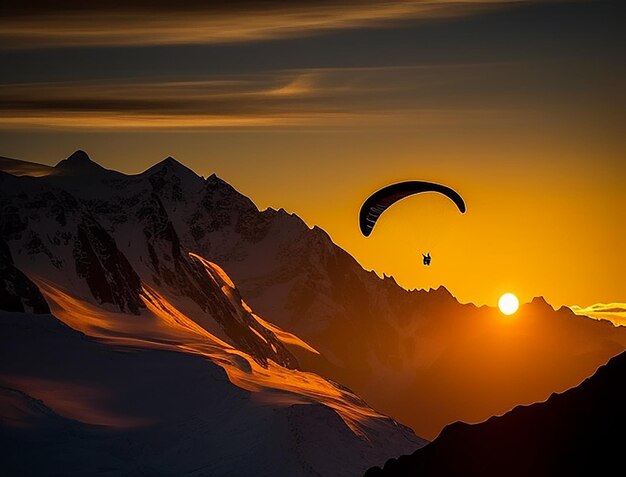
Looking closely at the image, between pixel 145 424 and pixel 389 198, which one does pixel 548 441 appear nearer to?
pixel 389 198

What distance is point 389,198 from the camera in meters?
66.7

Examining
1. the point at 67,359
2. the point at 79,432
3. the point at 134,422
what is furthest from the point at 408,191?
the point at 67,359

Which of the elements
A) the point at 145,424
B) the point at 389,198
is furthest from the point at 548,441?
the point at 145,424

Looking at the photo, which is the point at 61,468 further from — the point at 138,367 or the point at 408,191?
the point at 408,191

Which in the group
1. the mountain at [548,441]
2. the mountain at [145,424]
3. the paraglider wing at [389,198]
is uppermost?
the mountain at [145,424]

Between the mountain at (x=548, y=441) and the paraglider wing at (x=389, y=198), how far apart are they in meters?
30.9

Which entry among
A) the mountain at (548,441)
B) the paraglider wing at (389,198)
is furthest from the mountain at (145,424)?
the mountain at (548,441)

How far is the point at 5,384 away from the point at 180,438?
22.4 metres

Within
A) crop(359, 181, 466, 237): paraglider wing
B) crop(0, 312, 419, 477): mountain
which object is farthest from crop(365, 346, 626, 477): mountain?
crop(0, 312, 419, 477): mountain

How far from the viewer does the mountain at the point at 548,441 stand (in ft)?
101

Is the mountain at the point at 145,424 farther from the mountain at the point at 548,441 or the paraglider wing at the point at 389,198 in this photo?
the mountain at the point at 548,441

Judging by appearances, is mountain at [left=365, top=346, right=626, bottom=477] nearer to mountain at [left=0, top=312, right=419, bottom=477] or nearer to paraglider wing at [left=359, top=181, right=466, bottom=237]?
paraglider wing at [left=359, top=181, right=466, bottom=237]

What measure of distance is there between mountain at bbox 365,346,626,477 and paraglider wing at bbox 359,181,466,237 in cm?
3093

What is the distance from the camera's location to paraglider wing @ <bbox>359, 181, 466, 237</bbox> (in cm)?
6431
